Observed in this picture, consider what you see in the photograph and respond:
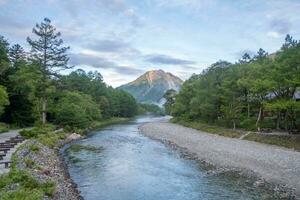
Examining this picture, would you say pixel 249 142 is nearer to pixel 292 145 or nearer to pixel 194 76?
pixel 292 145

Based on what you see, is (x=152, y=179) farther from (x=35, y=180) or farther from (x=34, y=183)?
(x=34, y=183)

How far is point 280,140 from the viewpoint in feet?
144

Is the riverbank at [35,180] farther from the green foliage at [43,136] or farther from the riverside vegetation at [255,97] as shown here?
the riverside vegetation at [255,97]

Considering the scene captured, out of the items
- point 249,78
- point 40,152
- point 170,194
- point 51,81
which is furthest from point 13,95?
point 170,194

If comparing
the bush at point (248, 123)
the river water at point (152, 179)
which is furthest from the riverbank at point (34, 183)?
the bush at point (248, 123)

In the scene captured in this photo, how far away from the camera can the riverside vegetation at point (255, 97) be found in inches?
1762

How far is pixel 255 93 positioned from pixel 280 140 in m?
13.7

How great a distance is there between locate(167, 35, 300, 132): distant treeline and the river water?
17081 millimetres

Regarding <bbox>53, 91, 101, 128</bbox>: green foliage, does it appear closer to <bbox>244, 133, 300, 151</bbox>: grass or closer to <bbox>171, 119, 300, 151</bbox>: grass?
<bbox>171, 119, 300, 151</bbox>: grass

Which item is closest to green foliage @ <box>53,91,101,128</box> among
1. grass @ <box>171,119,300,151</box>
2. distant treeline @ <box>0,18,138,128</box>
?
distant treeline @ <box>0,18,138,128</box>

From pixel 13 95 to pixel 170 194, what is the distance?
144 feet

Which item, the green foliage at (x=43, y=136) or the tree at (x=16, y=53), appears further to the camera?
the tree at (x=16, y=53)

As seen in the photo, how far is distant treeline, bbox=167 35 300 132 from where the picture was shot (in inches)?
1781

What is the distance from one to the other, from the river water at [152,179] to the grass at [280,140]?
12.5 m
